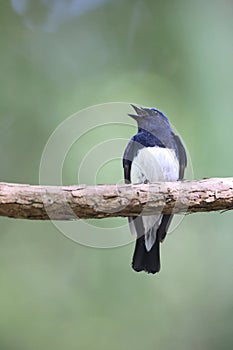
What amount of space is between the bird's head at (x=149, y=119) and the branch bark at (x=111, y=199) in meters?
0.57

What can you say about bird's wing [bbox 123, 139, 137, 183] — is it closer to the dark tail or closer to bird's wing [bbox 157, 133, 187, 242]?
bird's wing [bbox 157, 133, 187, 242]

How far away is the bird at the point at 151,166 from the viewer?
185 cm

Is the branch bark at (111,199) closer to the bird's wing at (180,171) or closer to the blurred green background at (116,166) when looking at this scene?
the bird's wing at (180,171)

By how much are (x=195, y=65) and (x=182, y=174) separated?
838mm

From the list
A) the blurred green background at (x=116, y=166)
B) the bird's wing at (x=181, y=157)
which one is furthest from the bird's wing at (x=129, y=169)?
the blurred green background at (x=116, y=166)

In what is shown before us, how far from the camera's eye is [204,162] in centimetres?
246

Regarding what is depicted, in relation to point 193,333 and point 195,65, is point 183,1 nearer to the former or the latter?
point 195,65

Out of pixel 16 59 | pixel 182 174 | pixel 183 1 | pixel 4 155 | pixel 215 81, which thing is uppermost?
pixel 183 1

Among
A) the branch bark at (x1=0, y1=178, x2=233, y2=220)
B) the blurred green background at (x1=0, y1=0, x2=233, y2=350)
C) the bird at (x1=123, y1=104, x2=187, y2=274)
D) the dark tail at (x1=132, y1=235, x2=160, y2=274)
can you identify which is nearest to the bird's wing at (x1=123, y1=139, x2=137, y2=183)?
the bird at (x1=123, y1=104, x2=187, y2=274)

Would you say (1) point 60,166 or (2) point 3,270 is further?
(2) point 3,270

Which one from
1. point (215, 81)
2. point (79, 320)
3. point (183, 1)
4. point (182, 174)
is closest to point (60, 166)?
point (182, 174)

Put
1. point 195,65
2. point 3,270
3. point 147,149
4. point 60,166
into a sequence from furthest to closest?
point 195,65
point 3,270
point 60,166
point 147,149

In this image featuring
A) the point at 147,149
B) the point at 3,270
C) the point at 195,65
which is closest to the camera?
the point at 147,149

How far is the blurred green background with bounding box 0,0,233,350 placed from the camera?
240 centimetres
